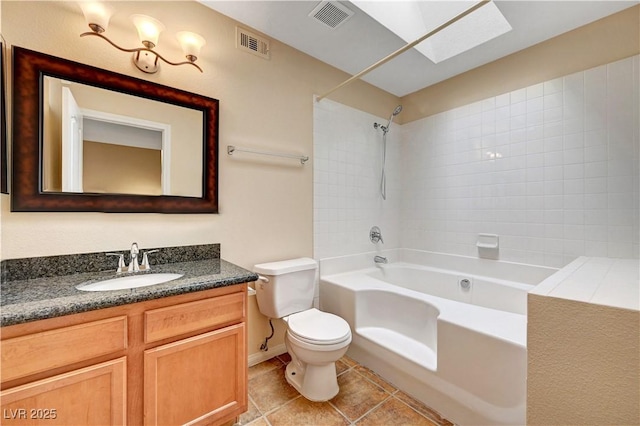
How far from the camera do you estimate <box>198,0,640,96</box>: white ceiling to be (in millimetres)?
1745

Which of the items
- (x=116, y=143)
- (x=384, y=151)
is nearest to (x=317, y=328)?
(x=116, y=143)

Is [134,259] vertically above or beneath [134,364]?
above

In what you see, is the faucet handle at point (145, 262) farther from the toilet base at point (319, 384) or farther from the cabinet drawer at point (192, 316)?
the toilet base at point (319, 384)

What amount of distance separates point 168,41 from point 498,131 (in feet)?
8.65

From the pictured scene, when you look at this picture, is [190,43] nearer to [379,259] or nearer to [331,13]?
[331,13]

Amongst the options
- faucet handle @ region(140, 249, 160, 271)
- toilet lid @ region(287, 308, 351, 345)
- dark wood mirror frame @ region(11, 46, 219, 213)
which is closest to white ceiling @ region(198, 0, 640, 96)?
dark wood mirror frame @ region(11, 46, 219, 213)

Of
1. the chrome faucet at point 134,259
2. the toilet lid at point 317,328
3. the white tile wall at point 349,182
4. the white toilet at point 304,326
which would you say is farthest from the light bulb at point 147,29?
the toilet lid at point 317,328

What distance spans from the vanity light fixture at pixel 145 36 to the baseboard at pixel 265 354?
2046 millimetres

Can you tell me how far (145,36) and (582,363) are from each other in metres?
2.28

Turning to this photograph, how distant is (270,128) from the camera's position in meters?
2.09

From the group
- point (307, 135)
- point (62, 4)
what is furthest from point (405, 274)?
point (62, 4)

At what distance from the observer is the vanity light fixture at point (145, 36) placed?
1.30 metres

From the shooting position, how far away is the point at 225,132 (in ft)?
6.13

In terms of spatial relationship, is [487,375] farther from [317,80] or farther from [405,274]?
[317,80]
